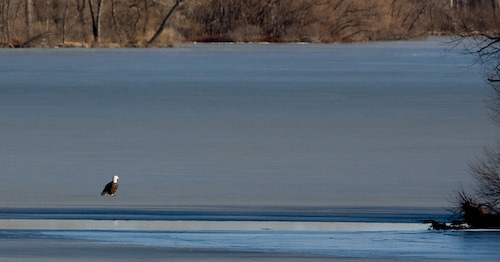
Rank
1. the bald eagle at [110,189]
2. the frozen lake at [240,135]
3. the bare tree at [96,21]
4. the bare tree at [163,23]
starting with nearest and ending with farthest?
the bald eagle at [110,189], the frozen lake at [240,135], the bare tree at [96,21], the bare tree at [163,23]

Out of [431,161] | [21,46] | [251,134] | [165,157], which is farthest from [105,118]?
[21,46]

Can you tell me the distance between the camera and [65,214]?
33.0ft

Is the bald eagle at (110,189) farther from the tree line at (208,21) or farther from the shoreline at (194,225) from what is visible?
the tree line at (208,21)

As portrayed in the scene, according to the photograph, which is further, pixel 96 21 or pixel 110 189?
pixel 96 21

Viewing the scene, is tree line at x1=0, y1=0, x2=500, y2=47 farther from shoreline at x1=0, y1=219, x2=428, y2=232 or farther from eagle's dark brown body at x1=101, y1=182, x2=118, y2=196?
shoreline at x1=0, y1=219, x2=428, y2=232

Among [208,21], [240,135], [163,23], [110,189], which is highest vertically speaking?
[110,189]

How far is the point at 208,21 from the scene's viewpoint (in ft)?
215

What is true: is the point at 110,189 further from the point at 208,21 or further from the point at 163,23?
the point at 208,21

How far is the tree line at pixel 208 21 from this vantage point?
58.1 metres

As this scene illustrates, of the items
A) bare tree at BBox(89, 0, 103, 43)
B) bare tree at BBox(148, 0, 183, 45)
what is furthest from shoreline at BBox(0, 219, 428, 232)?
bare tree at BBox(89, 0, 103, 43)

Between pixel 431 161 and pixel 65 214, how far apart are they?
5.18 meters

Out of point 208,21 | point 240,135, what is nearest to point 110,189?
point 240,135

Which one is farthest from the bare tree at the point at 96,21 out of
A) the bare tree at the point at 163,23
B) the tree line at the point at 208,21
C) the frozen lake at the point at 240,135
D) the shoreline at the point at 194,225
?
the shoreline at the point at 194,225

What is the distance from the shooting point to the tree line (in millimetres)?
58125
